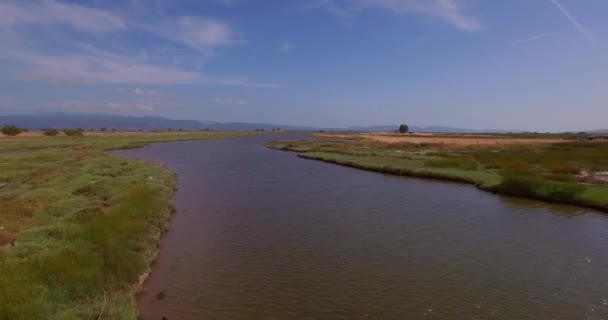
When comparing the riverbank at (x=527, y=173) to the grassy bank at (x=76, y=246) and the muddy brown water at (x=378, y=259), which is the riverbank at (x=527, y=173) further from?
the grassy bank at (x=76, y=246)

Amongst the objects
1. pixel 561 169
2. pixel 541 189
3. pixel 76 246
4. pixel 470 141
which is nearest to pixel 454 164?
pixel 561 169

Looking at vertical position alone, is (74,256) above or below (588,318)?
above

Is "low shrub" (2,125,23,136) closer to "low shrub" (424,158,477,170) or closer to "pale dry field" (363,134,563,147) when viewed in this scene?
"pale dry field" (363,134,563,147)

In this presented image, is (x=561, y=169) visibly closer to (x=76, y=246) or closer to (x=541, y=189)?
(x=541, y=189)

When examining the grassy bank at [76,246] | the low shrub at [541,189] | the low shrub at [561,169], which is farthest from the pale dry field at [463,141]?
the grassy bank at [76,246]

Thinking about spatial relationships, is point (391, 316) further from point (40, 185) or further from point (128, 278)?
point (40, 185)

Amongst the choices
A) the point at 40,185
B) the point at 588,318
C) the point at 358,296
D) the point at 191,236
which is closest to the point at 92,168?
the point at 40,185

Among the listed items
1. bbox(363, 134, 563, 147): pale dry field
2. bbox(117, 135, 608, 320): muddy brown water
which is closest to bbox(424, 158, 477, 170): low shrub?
bbox(117, 135, 608, 320): muddy brown water
